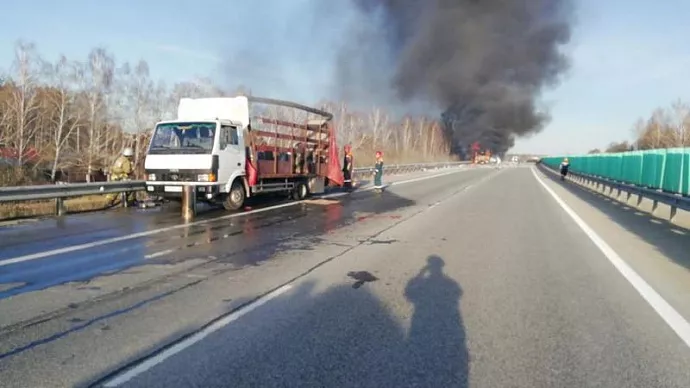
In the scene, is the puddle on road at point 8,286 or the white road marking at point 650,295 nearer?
the white road marking at point 650,295

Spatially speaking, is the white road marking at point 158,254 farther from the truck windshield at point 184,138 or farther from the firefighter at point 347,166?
the firefighter at point 347,166

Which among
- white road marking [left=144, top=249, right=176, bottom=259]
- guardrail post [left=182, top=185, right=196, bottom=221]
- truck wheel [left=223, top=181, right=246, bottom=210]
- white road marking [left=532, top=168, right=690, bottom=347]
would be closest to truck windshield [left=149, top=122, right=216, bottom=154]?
guardrail post [left=182, top=185, right=196, bottom=221]

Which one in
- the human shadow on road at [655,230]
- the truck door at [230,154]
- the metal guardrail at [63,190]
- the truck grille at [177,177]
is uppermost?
the truck door at [230,154]

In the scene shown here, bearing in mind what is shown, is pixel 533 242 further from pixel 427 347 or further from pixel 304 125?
pixel 304 125

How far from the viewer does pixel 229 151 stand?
1418 cm

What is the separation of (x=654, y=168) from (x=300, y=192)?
11958mm

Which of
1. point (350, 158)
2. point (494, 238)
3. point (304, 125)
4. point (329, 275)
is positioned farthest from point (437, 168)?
point (329, 275)

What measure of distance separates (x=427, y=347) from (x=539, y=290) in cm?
255

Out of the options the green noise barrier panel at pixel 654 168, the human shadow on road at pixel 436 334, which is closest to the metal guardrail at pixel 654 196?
the green noise barrier panel at pixel 654 168

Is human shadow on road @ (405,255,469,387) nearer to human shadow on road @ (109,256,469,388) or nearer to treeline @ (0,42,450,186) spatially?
human shadow on road @ (109,256,469,388)

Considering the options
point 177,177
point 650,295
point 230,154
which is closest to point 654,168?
point 230,154

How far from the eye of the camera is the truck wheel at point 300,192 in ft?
60.6

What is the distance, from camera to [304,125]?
18.5 m

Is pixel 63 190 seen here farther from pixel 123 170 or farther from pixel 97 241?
pixel 97 241
